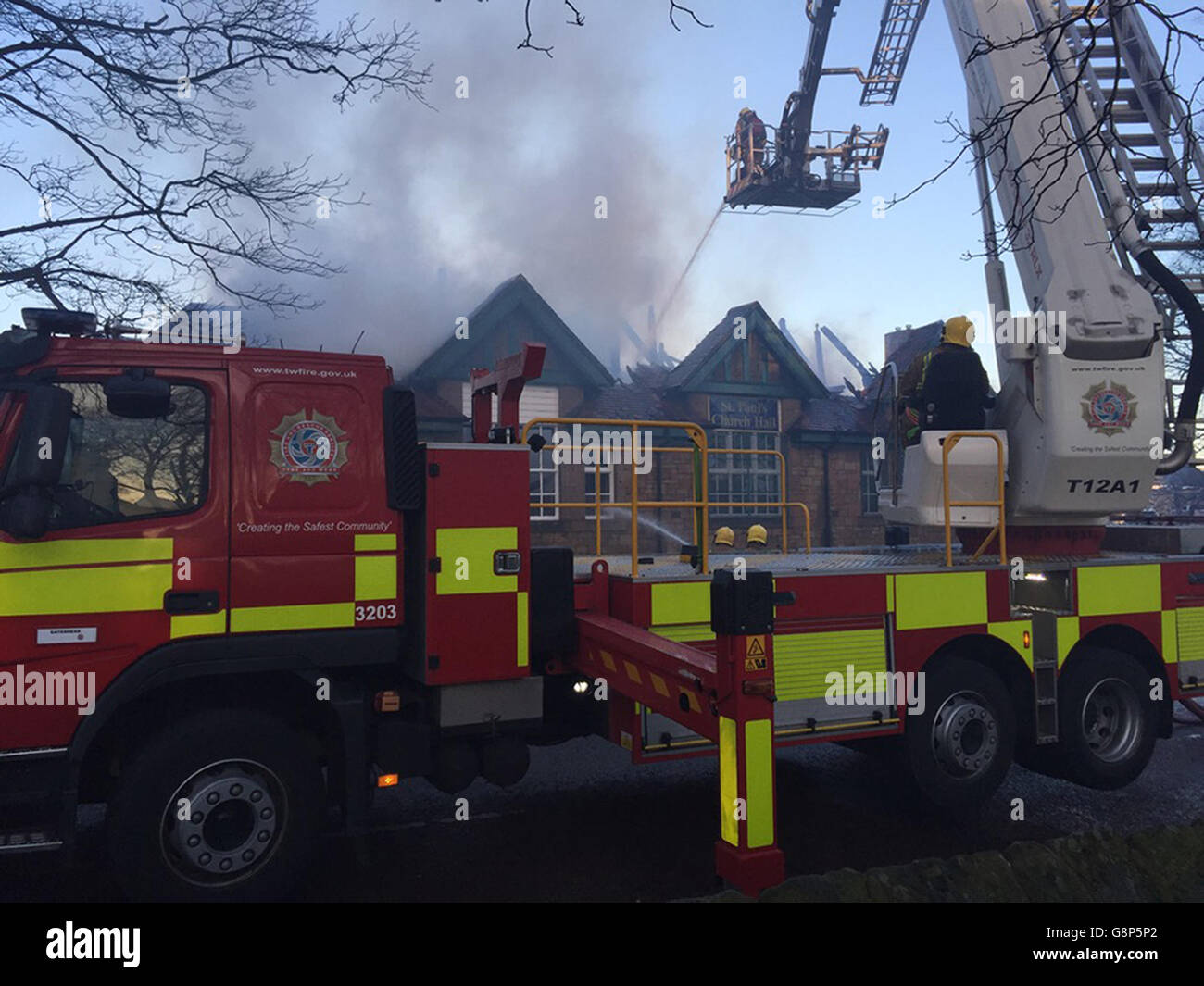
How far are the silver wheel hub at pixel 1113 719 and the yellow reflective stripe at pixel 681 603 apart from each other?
3.28 metres

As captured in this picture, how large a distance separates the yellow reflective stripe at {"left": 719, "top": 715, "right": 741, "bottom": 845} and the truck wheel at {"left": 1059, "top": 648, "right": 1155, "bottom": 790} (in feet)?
11.6

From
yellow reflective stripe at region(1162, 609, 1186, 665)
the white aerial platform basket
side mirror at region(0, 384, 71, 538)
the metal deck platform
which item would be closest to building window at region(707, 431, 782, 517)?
the metal deck platform

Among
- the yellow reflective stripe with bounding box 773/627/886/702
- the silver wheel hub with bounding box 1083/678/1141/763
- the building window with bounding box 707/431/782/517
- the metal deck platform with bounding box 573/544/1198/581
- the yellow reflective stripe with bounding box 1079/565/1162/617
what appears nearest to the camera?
the yellow reflective stripe with bounding box 773/627/886/702

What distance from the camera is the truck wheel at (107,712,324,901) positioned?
4.13 metres

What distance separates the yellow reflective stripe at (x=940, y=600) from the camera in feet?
19.2

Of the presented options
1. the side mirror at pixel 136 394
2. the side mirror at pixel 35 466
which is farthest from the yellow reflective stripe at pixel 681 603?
the side mirror at pixel 35 466

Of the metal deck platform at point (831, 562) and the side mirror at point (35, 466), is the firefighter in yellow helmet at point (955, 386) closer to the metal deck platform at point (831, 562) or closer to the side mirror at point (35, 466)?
the metal deck platform at point (831, 562)

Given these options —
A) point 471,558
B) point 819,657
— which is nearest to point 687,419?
point 819,657

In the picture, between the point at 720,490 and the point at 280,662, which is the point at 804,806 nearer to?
the point at 280,662

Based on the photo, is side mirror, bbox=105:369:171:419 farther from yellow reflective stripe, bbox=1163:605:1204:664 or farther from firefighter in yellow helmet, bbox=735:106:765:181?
firefighter in yellow helmet, bbox=735:106:765:181

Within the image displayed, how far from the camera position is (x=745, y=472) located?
73.4 feet

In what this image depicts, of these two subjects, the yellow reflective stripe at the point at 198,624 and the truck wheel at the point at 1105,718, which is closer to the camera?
the yellow reflective stripe at the point at 198,624

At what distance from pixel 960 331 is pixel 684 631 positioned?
356 cm
